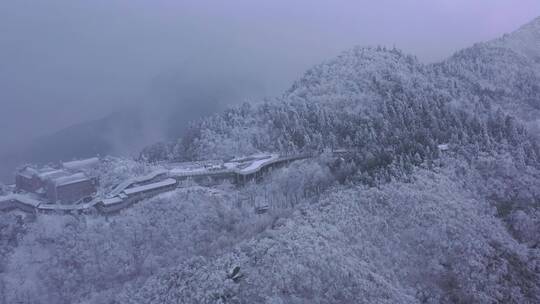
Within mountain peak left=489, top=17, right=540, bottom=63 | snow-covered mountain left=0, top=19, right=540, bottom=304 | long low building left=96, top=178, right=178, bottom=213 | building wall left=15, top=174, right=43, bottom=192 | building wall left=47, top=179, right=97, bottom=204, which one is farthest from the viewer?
mountain peak left=489, top=17, right=540, bottom=63

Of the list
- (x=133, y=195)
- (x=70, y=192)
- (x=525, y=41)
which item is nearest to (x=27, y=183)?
(x=70, y=192)

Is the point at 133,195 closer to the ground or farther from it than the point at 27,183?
closer to the ground

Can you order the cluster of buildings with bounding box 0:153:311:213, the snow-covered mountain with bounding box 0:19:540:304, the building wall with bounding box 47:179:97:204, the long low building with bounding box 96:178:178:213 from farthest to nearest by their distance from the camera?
the building wall with bounding box 47:179:97:204
the cluster of buildings with bounding box 0:153:311:213
the long low building with bounding box 96:178:178:213
the snow-covered mountain with bounding box 0:19:540:304

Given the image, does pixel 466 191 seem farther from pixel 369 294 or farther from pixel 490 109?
pixel 490 109

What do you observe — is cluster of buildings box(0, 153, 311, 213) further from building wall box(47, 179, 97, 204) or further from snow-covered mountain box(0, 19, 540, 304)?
snow-covered mountain box(0, 19, 540, 304)

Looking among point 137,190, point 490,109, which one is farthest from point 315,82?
point 137,190

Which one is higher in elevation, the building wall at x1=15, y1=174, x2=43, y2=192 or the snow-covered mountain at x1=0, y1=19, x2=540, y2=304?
the building wall at x1=15, y1=174, x2=43, y2=192

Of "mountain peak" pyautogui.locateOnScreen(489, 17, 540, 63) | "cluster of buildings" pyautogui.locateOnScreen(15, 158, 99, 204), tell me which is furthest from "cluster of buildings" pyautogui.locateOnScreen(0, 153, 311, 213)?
"mountain peak" pyautogui.locateOnScreen(489, 17, 540, 63)

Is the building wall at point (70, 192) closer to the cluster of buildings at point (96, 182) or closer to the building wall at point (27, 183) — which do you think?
the cluster of buildings at point (96, 182)

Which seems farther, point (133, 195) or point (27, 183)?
point (27, 183)

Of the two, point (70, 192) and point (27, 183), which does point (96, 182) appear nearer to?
point (70, 192)
